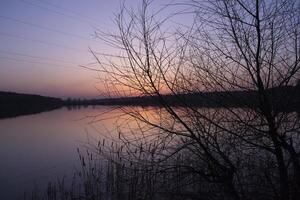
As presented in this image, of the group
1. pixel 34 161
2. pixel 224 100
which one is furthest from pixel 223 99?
pixel 34 161

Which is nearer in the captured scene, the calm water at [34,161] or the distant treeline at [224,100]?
the distant treeline at [224,100]

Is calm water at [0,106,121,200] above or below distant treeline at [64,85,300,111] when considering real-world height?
below

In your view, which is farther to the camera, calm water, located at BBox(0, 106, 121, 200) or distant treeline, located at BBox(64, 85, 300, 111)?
calm water, located at BBox(0, 106, 121, 200)

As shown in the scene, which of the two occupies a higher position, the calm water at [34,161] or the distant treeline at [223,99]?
the distant treeline at [223,99]

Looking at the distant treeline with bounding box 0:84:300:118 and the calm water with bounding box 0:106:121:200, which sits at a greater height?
the distant treeline with bounding box 0:84:300:118

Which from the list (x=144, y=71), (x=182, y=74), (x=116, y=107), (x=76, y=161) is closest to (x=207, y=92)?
(x=182, y=74)

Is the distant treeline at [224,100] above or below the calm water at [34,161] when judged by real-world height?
above

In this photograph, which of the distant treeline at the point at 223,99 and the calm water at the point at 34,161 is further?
the calm water at the point at 34,161

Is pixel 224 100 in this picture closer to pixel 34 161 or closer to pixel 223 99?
pixel 223 99

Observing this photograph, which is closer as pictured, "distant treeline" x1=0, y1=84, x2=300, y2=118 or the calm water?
"distant treeline" x1=0, y1=84, x2=300, y2=118

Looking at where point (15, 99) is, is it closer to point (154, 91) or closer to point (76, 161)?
point (76, 161)

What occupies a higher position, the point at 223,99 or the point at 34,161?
the point at 223,99

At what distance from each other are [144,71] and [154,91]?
0.92 ft

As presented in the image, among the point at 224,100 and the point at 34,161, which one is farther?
the point at 34,161
